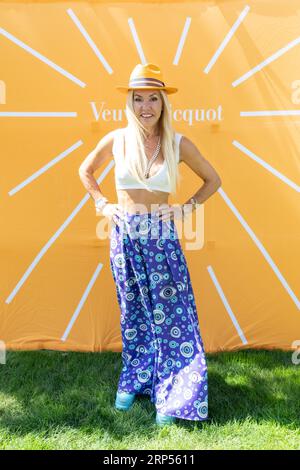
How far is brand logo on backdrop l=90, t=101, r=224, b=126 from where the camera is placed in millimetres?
3004

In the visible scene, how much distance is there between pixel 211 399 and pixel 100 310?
100 centimetres

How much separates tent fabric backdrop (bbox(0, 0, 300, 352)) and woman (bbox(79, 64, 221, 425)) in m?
0.77

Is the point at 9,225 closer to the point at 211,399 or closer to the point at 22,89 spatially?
the point at 22,89

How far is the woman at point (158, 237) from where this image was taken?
7.16ft

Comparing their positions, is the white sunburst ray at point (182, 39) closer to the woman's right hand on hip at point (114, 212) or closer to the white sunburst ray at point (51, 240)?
the white sunburst ray at point (51, 240)

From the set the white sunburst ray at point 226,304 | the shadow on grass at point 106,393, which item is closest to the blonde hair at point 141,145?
the white sunburst ray at point 226,304

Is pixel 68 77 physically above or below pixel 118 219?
above

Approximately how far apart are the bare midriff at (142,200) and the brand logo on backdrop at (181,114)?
94 cm

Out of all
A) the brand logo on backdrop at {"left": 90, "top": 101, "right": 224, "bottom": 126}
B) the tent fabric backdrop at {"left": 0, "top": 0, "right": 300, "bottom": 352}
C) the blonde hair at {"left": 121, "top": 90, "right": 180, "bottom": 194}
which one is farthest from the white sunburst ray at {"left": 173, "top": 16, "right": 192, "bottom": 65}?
the blonde hair at {"left": 121, "top": 90, "right": 180, "bottom": 194}

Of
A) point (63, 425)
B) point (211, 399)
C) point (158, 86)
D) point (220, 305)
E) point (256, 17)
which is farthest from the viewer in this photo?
point (220, 305)

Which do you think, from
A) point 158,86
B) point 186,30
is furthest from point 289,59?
point 158,86

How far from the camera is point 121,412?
2.40 metres

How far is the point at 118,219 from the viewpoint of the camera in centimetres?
227

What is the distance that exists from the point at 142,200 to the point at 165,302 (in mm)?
516
